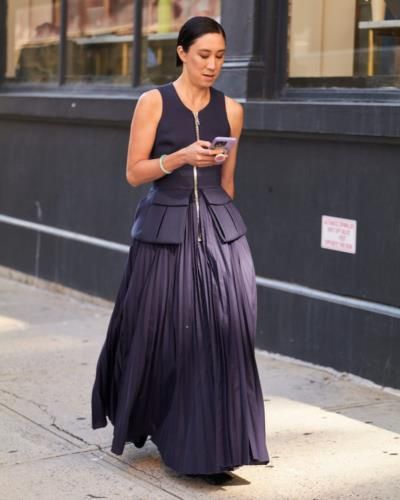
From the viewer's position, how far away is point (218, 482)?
14.7ft

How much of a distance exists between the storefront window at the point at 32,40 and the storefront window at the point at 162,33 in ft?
4.30

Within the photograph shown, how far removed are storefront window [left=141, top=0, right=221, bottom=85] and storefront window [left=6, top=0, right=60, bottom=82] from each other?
1.31m

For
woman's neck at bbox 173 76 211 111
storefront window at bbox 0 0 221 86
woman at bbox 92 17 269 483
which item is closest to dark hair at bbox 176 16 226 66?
woman at bbox 92 17 269 483

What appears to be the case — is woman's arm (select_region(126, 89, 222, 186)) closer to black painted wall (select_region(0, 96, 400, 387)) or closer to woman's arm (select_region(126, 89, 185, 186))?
woman's arm (select_region(126, 89, 185, 186))

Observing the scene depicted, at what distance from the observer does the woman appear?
4.39 m

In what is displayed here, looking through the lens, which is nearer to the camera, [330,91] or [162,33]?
[330,91]

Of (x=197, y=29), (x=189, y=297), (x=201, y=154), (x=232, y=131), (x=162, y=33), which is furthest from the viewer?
(x=162, y=33)

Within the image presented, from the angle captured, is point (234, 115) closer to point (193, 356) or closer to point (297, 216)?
point (193, 356)

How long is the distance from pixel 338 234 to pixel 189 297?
79.1 inches

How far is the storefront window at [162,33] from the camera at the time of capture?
7953 millimetres

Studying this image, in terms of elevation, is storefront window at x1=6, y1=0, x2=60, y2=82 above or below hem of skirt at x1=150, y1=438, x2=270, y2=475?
above

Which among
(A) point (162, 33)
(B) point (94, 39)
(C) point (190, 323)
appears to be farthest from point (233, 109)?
(B) point (94, 39)

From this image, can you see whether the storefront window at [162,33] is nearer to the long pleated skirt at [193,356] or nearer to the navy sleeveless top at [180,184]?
the navy sleeveless top at [180,184]

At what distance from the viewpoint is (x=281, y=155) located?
6676 millimetres
